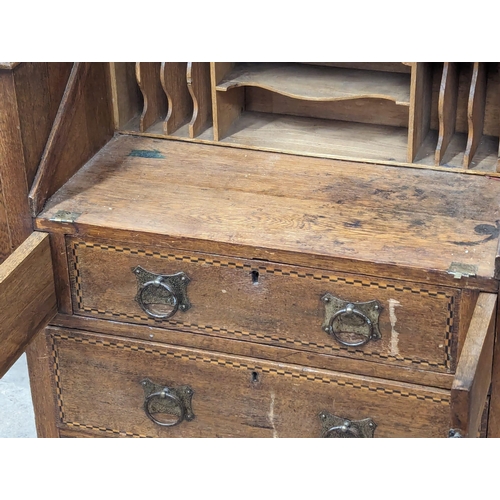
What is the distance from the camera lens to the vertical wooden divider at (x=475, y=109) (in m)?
2.27

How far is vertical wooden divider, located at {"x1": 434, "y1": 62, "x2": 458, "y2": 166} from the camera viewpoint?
2293 mm

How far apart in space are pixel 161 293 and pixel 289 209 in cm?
31

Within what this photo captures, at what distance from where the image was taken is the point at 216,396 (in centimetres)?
234

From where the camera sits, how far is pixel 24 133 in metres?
2.24

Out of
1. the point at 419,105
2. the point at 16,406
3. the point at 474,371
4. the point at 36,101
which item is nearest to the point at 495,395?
the point at 474,371

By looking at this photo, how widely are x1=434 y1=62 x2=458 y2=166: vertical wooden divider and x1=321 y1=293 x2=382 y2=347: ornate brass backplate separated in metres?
0.42

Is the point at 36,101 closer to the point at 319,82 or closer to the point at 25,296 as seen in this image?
the point at 25,296

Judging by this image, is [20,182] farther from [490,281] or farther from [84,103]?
[490,281]

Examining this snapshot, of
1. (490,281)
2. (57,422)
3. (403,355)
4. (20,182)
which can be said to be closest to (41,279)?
(20,182)

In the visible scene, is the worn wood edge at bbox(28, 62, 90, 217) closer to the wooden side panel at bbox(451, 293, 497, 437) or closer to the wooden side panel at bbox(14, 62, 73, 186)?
the wooden side panel at bbox(14, 62, 73, 186)

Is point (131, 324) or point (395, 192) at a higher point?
point (395, 192)

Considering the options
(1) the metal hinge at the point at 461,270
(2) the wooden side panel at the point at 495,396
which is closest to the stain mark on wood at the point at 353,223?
(1) the metal hinge at the point at 461,270

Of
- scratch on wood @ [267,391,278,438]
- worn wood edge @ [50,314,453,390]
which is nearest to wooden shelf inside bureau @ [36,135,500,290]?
worn wood edge @ [50,314,453,390]
